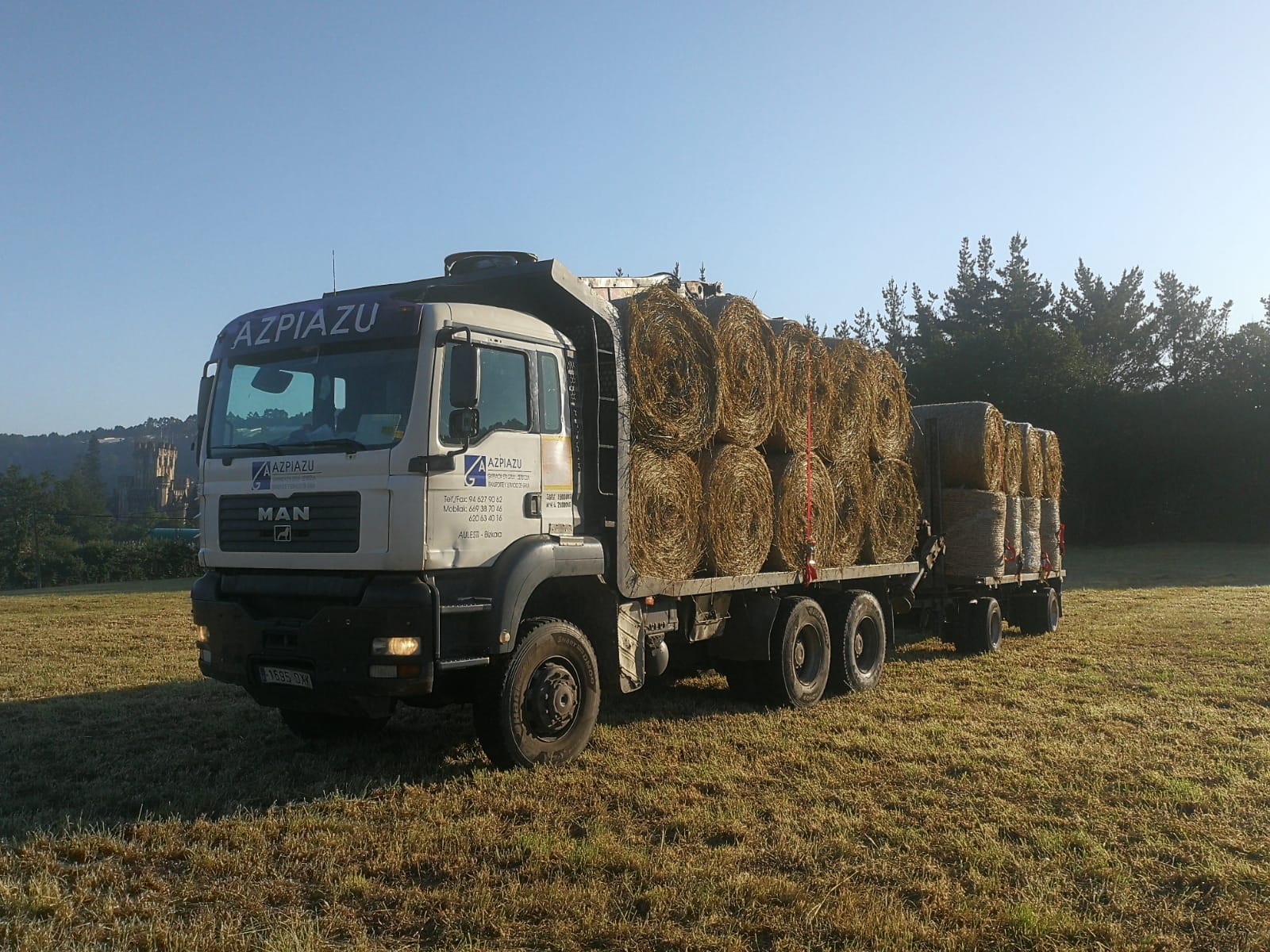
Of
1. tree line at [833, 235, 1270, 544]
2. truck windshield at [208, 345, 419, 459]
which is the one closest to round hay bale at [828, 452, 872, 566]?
truck windshield at [208, 345, 419, 459]

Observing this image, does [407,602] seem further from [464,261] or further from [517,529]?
[464,261]

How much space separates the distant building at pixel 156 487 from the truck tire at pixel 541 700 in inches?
103

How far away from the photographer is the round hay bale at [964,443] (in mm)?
12156

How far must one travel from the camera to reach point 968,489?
1235 centimetres

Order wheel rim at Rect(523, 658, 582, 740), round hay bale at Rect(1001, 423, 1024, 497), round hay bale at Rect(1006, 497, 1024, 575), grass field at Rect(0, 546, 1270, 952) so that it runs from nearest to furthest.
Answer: grass field at Rect(0, 546, 1270, 952) < wheel rim at Rect(523, 658, 582, 740) < round hay bale at Rect(1006, 497, 1024, 575) < round hay bale at Rect(1001, 423, 1024, 497)

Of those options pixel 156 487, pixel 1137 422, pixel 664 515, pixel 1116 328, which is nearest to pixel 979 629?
pixel 664 515

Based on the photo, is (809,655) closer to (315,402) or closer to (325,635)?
(325,635)

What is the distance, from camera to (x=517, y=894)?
14.7ft

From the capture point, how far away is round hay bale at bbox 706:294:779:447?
8133mm

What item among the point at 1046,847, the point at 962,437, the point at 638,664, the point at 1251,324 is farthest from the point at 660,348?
the point at 1251,324

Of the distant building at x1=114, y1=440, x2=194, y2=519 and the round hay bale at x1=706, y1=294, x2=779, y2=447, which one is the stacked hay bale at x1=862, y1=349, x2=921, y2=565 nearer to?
the round hay bale at x1=706, y1=294, x2=779, y2=447

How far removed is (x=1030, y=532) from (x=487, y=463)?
10.1 meters

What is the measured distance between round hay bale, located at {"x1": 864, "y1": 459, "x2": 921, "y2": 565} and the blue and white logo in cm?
591

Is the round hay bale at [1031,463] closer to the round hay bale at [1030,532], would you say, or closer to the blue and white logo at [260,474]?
the round hay bale at [1030,532]
